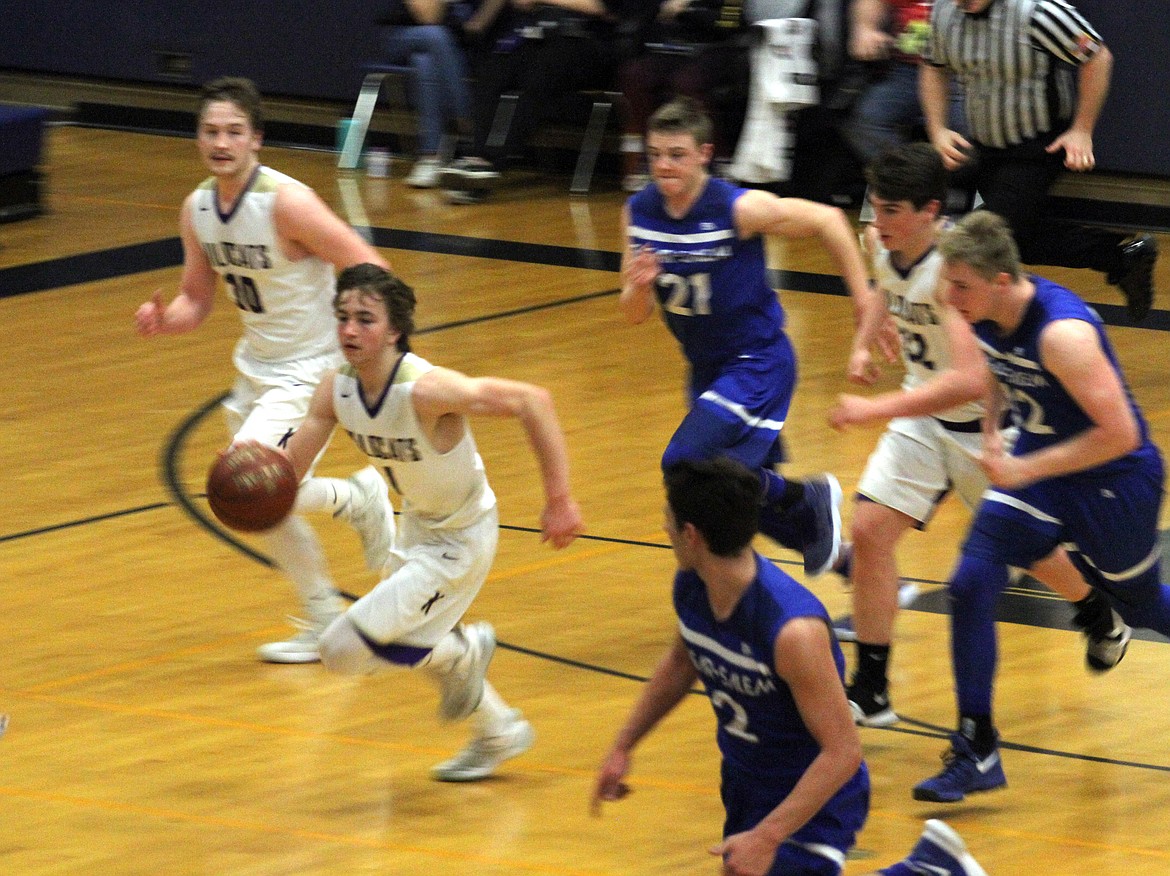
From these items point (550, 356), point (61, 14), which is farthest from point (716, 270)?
point (61, 14)

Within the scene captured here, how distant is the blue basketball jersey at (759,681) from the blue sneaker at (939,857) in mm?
192

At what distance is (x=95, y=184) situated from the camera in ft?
46.5

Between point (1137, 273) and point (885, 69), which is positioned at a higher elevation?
point (885, 69)

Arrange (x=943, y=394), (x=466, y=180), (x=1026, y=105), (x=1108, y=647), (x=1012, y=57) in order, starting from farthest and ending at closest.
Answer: (x=466, y=180)
(x=1012, y=57)
(x=1026, y=105)
(x=1108, y=647)
(x=943, y=394)

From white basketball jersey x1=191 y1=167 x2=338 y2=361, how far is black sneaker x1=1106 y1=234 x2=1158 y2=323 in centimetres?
392

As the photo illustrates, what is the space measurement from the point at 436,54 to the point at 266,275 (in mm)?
7770

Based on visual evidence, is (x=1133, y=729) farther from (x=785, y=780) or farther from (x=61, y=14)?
(x=61, y=14)

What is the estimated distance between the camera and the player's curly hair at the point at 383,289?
482 centimetres

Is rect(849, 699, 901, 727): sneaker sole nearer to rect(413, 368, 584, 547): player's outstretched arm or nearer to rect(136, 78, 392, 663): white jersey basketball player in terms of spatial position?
rect(413, 368, 584, 547): player's outstretched arm

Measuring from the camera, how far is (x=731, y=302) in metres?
5.83

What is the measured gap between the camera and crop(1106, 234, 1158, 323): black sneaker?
842 centimetres

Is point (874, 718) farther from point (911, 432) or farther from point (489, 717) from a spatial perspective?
point (489, 717)

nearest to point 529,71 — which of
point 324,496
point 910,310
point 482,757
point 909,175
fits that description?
point 324,496

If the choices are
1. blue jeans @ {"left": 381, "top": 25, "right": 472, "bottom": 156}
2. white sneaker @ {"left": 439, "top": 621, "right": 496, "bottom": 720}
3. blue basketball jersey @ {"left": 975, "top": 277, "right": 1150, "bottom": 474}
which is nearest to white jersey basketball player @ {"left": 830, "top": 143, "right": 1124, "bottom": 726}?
blue basketball jersey @ {"left": 975, "top": 277, "right": 1150, "bottom": 474}
